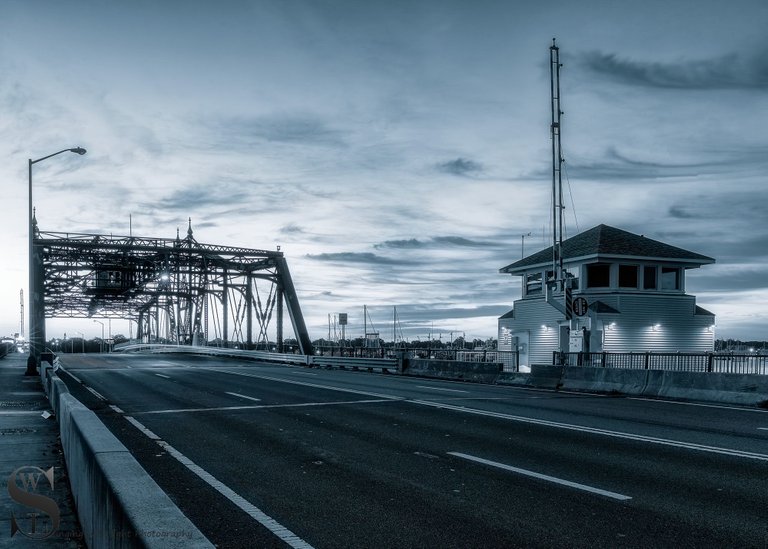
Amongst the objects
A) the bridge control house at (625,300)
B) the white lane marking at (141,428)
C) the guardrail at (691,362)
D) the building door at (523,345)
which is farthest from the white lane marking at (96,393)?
the building door at (523,345)

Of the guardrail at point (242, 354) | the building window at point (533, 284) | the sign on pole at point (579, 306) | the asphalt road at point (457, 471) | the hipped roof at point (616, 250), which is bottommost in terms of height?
the guardrail at point (242, 354)

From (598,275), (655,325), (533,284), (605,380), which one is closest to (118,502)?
(605,380)

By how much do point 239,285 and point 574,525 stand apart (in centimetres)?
5134

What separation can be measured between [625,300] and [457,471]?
2910 centimetres

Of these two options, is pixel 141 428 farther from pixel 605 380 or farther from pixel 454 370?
pixel 454 370

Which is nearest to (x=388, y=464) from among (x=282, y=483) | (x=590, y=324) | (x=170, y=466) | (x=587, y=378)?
(x=282, y=483)

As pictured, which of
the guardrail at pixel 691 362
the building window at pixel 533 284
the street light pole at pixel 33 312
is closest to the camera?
the guardrail at pixel 691 362

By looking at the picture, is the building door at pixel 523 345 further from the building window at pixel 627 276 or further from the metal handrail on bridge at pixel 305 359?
the metal handrail on bridge at pixel 305 359

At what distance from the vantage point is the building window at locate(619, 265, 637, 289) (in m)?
36.4

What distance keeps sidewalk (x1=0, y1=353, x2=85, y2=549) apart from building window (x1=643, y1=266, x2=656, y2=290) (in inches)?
1198

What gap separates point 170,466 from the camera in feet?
30.2

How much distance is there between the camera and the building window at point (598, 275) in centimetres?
3669

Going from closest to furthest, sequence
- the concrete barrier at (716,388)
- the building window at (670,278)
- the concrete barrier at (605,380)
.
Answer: the concrete barrier at (716,388)
the concrete barrier at (605,380)
the building window at (670,278)

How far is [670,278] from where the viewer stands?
3747 cm
